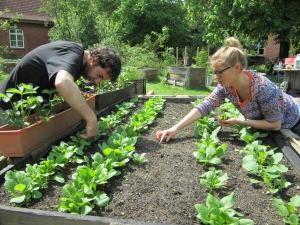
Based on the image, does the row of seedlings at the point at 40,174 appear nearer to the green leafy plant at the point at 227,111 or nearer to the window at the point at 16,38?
the green leafy plant at the point at 227,111

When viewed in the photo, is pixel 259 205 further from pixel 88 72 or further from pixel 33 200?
pixel 88 72

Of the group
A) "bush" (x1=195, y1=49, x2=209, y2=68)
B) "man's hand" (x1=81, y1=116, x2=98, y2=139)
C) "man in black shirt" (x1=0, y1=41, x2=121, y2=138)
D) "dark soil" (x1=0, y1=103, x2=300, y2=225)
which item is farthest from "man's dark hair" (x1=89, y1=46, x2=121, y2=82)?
"bush" (x1=195, y1=49, x2=209, y2=68)

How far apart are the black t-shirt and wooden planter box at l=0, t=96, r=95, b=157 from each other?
311 millimetres

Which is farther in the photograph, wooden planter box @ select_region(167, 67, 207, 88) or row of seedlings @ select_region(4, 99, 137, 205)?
wooden planter box @ select_region(167, 67, 207, 88)

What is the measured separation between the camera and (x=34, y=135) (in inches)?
102

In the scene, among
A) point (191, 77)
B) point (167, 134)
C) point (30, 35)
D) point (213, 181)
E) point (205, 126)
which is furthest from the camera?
point (30, 35)

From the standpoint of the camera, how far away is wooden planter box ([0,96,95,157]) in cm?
239

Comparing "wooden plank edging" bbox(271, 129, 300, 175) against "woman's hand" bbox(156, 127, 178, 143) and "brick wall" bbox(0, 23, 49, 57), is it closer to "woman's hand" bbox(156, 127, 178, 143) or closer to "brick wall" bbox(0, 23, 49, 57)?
"woman's hand" bbox(156, 127, 178, 143)

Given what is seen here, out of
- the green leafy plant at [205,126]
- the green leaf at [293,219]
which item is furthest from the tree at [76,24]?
the green leaf at [293,219]

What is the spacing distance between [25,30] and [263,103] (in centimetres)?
2456

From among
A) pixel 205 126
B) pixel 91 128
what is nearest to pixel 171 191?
pixel 91 128

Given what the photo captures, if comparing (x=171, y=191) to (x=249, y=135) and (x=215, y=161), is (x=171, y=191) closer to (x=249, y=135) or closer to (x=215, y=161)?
(x=215, y=161)

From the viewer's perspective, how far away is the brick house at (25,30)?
24.5 m

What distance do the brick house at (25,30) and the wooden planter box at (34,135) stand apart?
23128mm
